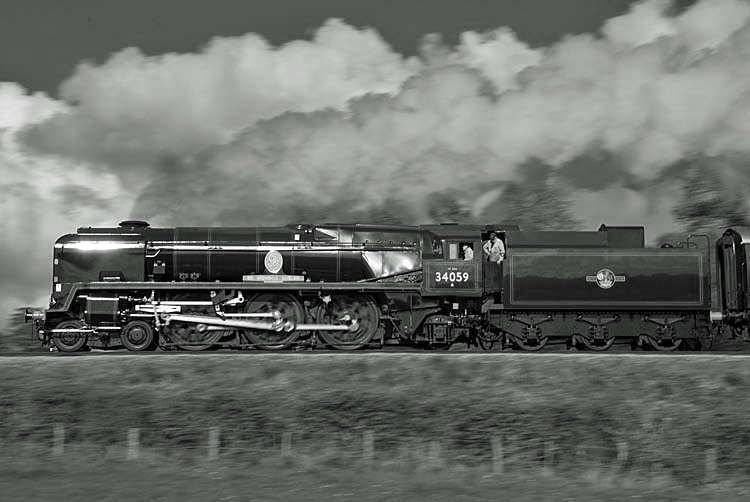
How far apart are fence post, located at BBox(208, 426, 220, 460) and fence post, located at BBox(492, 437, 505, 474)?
4393 millimetres

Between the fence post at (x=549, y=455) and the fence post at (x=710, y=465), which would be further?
the fence post at (x=549, y=455)

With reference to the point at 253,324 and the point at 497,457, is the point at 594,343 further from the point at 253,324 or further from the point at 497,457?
the point at 253,324

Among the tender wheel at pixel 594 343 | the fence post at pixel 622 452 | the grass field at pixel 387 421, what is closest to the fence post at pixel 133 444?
the grass field at pixel 387 421

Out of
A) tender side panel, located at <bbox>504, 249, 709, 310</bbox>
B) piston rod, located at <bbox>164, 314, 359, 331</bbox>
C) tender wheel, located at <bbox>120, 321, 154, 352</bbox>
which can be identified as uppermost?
tender side panel, located at <bbox>504, 249, 709, 310</bbox>

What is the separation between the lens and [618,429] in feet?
48.4

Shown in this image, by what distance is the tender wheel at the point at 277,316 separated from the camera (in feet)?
64.7

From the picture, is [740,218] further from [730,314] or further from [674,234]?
[730,314]

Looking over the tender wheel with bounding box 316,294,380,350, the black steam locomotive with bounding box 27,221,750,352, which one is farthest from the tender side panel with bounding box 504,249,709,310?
the tender wheel with bounding box 316,294,380,350

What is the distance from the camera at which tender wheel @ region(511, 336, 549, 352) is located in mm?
A: 20158

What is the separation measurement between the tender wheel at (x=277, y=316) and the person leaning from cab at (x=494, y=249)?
14.9 ft

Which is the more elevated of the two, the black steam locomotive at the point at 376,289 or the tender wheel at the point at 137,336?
the black steam locomotive at the point at 376,289

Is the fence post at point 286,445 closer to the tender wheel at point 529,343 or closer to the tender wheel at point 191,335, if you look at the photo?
the tender wheel at point 191,335

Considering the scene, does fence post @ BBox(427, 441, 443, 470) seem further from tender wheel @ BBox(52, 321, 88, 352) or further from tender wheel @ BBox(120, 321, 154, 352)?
tender wheel @ BBox(52, 321, 88, 352)

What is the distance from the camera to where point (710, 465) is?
45.2 feet
